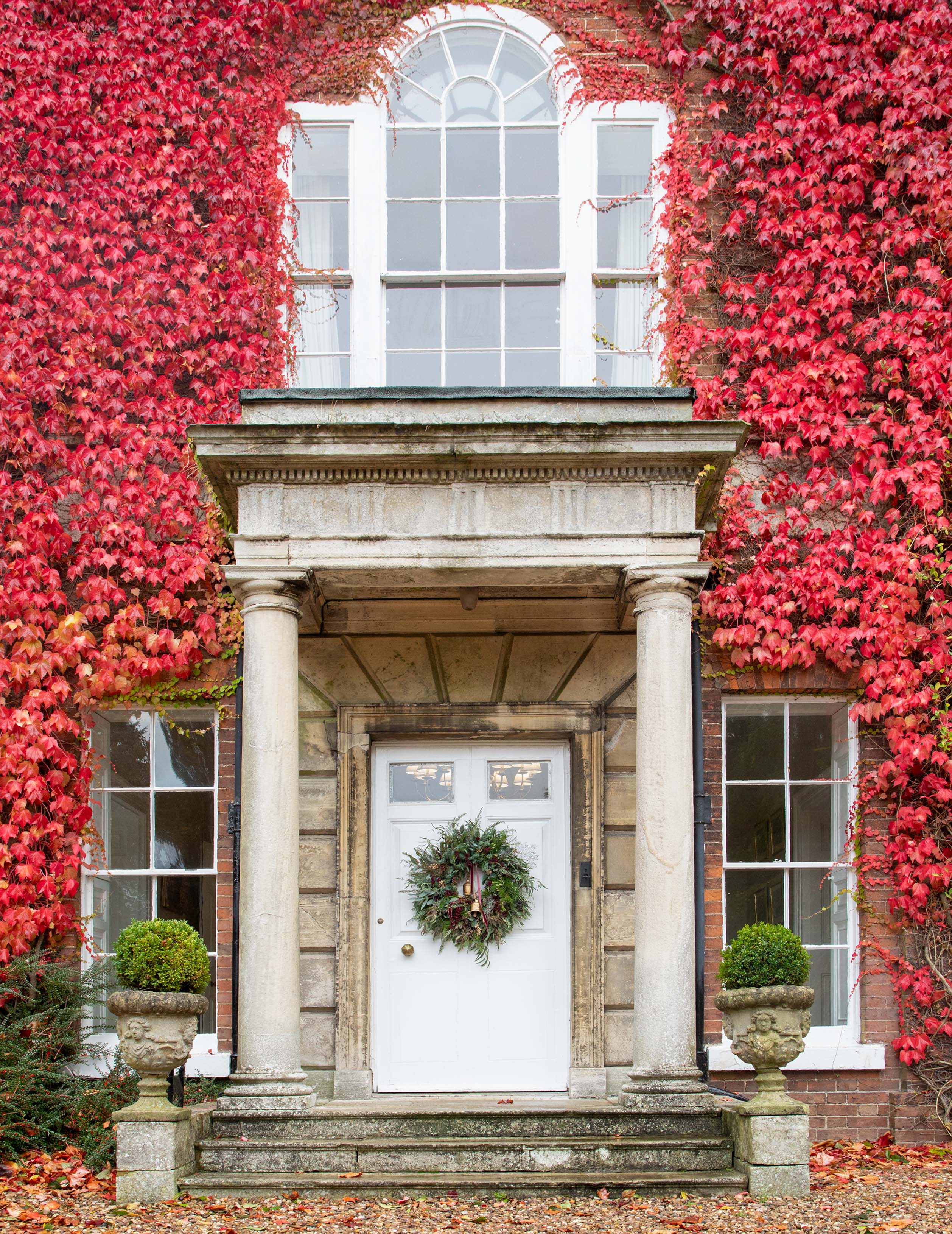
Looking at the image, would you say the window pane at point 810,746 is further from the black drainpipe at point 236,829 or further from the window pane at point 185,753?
the window pane at point 185,753

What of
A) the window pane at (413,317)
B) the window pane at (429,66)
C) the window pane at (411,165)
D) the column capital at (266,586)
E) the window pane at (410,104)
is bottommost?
the column capital at (266,586)

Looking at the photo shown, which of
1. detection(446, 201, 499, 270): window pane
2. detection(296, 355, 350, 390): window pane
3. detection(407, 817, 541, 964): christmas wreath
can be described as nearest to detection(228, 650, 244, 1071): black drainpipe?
detection(407, 817, 541, 964): christmas wreath

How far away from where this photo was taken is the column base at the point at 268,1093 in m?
6.09

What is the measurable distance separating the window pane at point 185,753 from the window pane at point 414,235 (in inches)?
140

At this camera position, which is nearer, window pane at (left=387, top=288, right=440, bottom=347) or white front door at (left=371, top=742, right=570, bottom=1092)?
white front door at (left=371, top=742, right=570, bottom=1092)

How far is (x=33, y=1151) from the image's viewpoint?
6.98 meters

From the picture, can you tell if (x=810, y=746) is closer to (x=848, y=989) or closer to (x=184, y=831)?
(x=848, y=989)

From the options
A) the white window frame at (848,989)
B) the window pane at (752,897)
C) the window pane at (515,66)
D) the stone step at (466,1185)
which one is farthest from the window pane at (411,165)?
the stone step at (466,1185)

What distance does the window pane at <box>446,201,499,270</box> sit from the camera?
8898mm

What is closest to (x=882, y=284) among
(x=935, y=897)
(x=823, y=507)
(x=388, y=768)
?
(x=823, y=507)

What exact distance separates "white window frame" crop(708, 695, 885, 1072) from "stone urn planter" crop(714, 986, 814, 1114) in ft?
4.28

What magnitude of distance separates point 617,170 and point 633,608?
12.5 ft

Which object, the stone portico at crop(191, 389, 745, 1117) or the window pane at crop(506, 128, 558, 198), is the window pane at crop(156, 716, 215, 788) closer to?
the stone portico at crop(191, 389, 745, 1117)

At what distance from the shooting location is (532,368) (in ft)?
28.9
